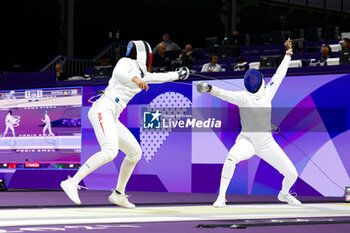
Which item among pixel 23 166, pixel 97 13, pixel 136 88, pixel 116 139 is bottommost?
pixel 23 166

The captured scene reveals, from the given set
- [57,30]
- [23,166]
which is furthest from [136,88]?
[57,30]

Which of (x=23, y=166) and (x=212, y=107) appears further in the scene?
(x=23, y=166)

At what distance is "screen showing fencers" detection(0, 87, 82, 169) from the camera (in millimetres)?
10141

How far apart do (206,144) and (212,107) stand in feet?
1.78

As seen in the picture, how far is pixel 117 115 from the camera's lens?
6.48m

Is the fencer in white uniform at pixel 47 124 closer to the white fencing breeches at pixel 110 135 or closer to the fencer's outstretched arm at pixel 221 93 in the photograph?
the white fencing breeches at pixel 110 135

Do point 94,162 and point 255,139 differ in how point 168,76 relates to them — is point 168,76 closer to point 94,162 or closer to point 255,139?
point 94,162

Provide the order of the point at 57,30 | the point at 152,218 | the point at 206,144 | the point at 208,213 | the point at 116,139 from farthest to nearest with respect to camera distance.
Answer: the point at 57,30
the point at 206,144
the point at 116,139
the point at 208,213
the point at 152,218

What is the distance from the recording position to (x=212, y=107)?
30.1 ft

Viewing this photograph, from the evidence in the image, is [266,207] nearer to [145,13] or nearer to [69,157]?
[69,157]

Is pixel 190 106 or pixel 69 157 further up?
pixel 190 106

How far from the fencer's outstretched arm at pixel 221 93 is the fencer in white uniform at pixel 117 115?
0.71 feet

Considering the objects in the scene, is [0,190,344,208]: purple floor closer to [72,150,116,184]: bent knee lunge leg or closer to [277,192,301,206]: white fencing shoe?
[277,192,301,206]: white fencing shoe

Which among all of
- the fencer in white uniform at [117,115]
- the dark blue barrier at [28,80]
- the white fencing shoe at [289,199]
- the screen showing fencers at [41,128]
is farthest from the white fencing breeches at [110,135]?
the dark blue barrier at [28,80]
